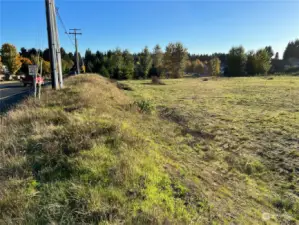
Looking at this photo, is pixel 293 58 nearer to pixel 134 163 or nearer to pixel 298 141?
pixel 298 141

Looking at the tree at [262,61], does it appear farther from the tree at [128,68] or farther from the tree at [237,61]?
the tree at [128,68]

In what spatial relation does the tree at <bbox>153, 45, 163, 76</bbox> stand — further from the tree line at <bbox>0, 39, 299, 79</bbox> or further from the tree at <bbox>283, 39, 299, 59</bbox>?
the tree at <bbox>283, 39, 299, 59</bbox>

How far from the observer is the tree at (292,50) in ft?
307

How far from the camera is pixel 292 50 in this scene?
94.1m

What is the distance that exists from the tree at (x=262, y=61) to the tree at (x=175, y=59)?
23487mm

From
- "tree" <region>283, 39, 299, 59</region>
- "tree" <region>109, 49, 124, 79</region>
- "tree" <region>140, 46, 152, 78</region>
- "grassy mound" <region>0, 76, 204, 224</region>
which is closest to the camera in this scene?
"grassy mound" <region>0, 76, 204, 224</region>

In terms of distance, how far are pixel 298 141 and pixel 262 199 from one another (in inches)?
177

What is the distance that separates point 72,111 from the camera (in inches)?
263

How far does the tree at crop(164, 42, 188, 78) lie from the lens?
5075 centimetres

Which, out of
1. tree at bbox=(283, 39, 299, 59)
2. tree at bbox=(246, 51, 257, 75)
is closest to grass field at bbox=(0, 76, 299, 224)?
tree at bbox=(246, 51, 257, 75)

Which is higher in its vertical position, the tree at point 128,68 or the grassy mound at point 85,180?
the tree at point 128,68

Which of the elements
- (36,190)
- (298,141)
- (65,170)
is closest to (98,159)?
(65,170)

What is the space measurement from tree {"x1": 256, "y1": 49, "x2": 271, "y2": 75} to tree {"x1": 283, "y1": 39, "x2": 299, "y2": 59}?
52.7m

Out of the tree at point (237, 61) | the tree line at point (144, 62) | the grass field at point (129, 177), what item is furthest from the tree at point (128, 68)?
the grass field at point (129, 177)
